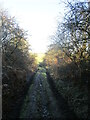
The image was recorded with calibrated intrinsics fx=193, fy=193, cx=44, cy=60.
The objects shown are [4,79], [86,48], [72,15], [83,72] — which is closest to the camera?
[72,15]

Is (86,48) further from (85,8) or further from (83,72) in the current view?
(85,8)

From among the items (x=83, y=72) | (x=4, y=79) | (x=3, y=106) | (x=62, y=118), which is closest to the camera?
(x=62, y=118)

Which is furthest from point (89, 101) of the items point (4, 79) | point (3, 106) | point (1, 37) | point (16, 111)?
point (1, 37)

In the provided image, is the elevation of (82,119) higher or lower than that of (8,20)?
lower

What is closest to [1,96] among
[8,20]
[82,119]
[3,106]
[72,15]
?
[3,106]

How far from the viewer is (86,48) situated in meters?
22.3

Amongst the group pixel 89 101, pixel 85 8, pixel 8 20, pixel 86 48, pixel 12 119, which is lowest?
pixel 12 119

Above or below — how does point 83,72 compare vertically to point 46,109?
above

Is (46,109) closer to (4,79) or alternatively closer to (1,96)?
(1,96)

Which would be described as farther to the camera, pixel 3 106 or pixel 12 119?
pixel 3 106

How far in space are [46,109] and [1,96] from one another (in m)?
3.50

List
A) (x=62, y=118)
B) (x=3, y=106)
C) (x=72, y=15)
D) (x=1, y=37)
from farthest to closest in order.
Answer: (x=1, y=37)
(x=72, y=15)
(x=3, y=106)
(x=62, y=118)

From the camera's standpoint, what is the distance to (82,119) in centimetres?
1139

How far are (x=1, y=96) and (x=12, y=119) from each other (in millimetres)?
2698
